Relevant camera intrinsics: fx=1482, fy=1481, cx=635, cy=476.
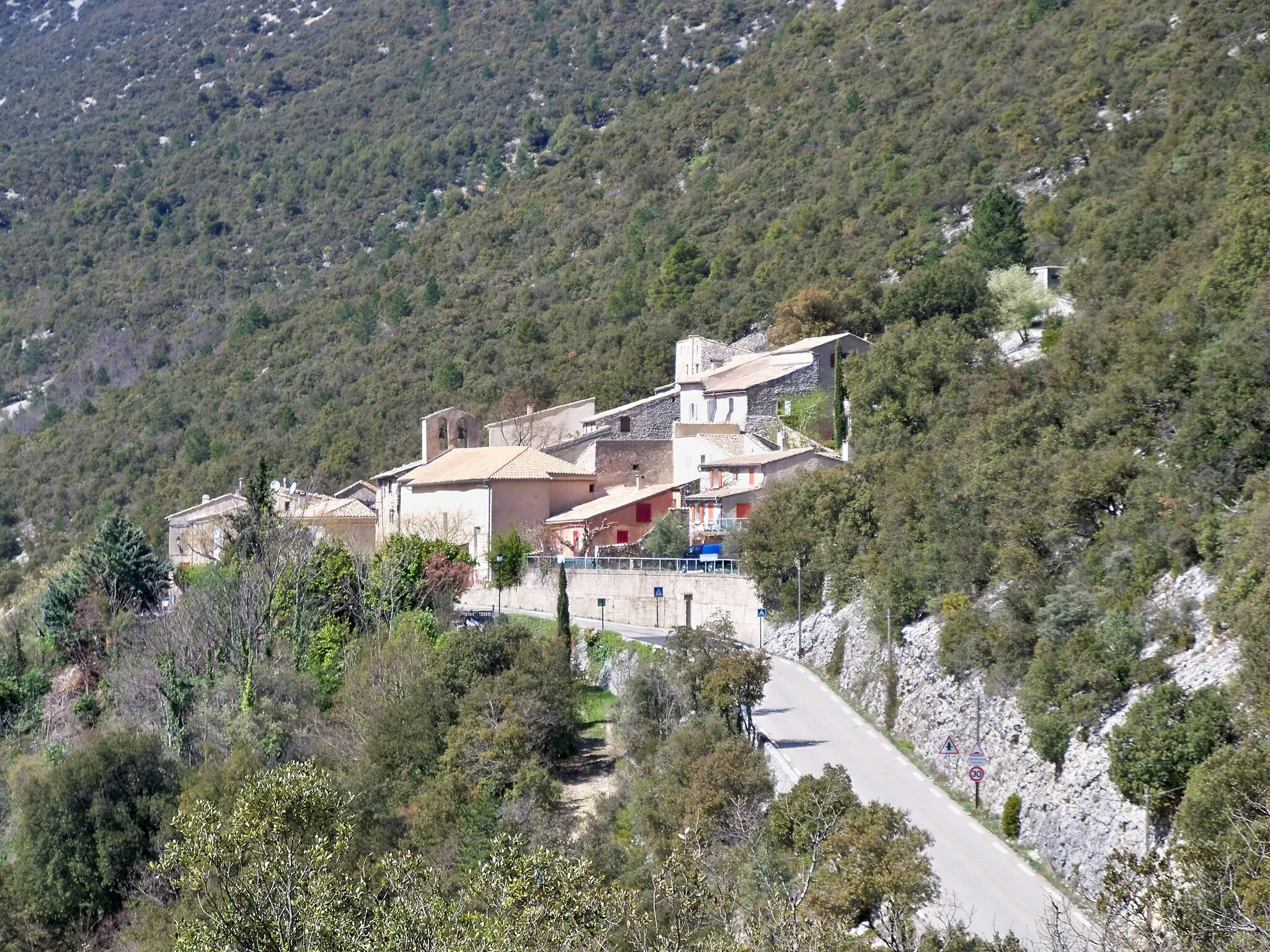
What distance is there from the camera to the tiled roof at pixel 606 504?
1954 inches

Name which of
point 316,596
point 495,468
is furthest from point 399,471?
point 316,596

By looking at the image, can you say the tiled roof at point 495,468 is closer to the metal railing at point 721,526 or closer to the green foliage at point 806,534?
the metal railing at point 721,526

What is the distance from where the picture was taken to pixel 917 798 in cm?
2316

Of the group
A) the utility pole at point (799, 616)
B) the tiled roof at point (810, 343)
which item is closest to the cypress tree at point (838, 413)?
the tiled roof at point (810, 343)

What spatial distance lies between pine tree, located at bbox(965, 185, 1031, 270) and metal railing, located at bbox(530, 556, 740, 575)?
2047 cm

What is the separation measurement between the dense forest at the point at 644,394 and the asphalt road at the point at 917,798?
35.6 inches

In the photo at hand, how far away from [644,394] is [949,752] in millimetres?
44760

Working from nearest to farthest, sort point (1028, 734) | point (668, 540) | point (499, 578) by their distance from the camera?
point (1028, 734) < point (668, 540) < point (499, 578)

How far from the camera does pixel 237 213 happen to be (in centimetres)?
13738

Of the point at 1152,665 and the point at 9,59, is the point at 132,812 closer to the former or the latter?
the point at 1152,665

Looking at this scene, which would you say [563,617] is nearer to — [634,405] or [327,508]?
[634,405]

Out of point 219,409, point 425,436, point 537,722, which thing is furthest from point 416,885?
point 219,409

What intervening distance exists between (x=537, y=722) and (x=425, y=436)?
33.8m

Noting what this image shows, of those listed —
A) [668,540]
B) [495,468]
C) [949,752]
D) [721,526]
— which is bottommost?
[668,540]
